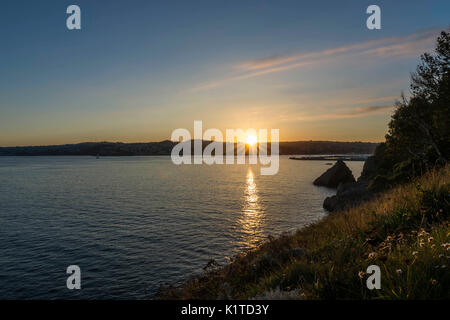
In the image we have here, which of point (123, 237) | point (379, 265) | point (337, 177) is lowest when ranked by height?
point (123, 237)

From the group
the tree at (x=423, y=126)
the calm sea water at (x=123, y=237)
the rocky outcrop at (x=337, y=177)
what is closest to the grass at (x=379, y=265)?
the calm sea water at (x=123, y=237)

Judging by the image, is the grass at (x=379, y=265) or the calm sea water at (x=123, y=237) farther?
the calm sea water at (x=123, y=237)

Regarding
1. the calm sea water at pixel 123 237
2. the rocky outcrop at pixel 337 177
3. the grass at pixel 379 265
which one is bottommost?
the calm sea water at pixel 123 237

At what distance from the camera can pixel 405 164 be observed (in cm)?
1989

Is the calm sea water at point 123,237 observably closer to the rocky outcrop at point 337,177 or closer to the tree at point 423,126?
the tree at point 423,126

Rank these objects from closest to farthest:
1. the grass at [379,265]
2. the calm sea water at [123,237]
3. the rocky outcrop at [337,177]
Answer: the grass at [379,265], the calm sea water at [123,237], the rocky outcrop at [337,177]

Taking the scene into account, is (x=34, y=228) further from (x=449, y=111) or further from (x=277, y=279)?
(x=449, y=111)

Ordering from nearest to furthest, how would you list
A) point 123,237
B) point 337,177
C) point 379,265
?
point 379,265 → point 123,237 → point 337,177

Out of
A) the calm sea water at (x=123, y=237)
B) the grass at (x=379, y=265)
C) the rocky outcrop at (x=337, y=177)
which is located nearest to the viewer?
the grass at (x=379, y=265)

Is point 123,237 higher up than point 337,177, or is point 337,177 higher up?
point 337,177

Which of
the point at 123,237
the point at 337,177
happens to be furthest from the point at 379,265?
the point at 337,177

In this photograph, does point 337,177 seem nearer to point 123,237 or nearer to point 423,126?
point 423,126

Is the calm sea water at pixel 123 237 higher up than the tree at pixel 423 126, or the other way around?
the tree at pixel 423 126
